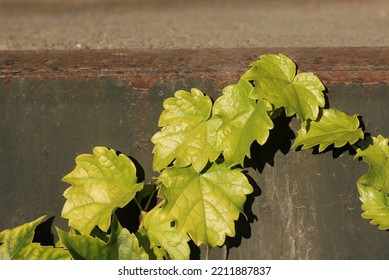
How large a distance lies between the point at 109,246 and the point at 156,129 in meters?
0.37

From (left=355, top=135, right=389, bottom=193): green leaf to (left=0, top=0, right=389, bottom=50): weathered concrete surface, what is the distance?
93 centimetres

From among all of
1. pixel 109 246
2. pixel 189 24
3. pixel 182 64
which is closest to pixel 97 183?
pixel 109 246

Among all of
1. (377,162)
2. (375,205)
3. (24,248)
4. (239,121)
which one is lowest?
(24,248)

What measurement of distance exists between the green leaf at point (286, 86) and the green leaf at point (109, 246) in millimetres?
541

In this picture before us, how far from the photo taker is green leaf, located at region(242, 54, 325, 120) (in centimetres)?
199

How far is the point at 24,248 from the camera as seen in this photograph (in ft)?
6.91

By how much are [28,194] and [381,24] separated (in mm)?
2087

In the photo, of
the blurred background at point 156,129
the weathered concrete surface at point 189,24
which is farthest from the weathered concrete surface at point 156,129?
the weathered concrete surface at point 189,24

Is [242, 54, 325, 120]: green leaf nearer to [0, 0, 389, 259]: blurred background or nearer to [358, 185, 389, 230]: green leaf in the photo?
[0, 0, 389, 259]: blurred background

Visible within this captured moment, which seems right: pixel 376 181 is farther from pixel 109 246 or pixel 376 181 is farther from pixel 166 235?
pixel 109 246

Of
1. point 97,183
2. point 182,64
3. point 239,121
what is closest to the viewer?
point 239,121

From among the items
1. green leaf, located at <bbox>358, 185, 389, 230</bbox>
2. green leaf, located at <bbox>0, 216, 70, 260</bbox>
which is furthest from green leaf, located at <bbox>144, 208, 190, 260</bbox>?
green leaf, located at <bbox>358, 185, 389, 230</bbox>

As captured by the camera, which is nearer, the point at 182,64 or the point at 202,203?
the point at 202,203

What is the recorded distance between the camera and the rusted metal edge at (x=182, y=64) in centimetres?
213
